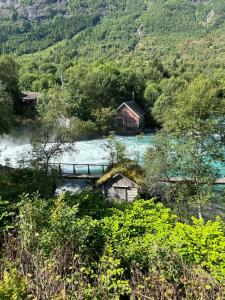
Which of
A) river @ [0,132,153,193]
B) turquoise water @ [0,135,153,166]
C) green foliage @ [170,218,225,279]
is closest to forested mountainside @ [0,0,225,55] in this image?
river @ [0,132,153,193]

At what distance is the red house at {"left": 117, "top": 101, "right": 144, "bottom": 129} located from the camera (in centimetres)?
5578

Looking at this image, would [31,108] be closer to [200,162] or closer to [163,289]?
[200,162]

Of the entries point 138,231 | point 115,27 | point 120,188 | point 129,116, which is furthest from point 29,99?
point 115,27

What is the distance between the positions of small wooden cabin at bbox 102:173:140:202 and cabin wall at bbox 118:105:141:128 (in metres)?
30.5

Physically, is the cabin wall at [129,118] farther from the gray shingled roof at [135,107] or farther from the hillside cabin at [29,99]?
the hillside cabin at [29,99]

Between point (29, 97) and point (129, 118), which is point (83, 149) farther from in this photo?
point (29, 97)

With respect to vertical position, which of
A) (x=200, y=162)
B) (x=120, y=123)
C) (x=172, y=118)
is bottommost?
(x=120, y=123)

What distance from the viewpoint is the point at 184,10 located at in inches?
7579

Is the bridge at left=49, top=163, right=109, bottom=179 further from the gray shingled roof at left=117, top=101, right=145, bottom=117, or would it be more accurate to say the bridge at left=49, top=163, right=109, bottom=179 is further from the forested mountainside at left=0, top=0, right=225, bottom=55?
the forested mountainside at left=0, top=0, right=225, bottom=55

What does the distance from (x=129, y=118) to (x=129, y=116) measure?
29cm

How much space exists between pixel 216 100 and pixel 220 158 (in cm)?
489

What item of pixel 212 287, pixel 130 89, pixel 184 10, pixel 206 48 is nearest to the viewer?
pixel 212 287

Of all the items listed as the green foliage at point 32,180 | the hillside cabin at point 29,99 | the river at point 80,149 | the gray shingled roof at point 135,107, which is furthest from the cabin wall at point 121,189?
the hillside cabin at point 29,99

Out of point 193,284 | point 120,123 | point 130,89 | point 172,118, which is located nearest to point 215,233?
point 193,284
